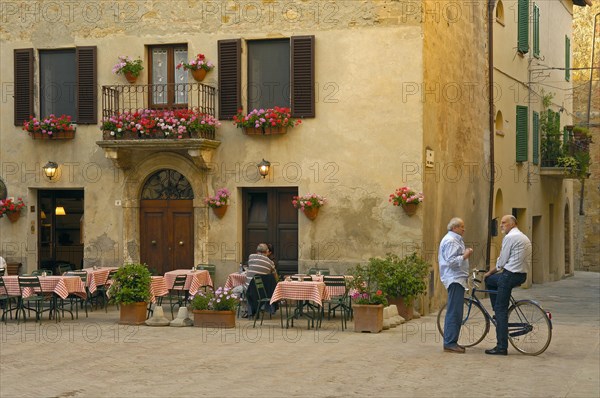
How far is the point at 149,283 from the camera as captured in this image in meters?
17.0

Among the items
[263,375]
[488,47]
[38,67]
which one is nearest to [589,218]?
[488,47]

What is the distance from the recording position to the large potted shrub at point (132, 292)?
55.0ft

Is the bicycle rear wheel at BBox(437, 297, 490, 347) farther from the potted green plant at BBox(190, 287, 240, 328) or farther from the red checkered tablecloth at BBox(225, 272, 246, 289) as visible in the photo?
the red checkered tablecloth at BBox(225, 272, 246, 289)

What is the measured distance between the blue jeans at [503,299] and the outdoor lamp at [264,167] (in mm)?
7299

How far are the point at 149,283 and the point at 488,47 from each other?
10981 millimetres

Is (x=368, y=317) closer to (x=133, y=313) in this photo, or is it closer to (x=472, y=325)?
(x=472, y=325)

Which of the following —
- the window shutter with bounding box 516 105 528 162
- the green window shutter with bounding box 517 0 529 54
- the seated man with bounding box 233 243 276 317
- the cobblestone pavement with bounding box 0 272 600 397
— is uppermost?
the green window shutter with bounding box 517 0 529 54

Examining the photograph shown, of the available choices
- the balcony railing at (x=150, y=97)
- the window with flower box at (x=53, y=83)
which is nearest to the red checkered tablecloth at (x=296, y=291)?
the balcony railing at (x=150, y=97)

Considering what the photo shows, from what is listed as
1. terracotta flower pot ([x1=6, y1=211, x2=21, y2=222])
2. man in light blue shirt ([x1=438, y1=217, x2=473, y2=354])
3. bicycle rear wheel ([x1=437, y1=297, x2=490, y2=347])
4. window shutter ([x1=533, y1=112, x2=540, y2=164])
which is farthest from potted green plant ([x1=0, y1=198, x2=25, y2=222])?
window shutter ([x1=533, y1=112, x2=540, y2=164])

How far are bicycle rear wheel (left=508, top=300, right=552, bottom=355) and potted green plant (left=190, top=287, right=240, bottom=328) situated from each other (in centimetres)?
481

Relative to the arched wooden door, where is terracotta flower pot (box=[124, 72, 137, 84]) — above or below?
above

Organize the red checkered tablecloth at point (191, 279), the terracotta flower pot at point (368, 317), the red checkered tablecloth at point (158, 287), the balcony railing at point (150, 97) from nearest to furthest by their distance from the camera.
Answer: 1. the terracotta flower pot at point (368, 317)
2. the red checkered tablecloth at point (158, 287)
3. the red checkered tablecloth at point (191, 279)
4. the balcony railing at point (150, 97)

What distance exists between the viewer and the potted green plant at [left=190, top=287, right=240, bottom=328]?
637 inches

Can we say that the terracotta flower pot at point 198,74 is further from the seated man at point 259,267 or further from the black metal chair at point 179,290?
the seated man at point 259,267
